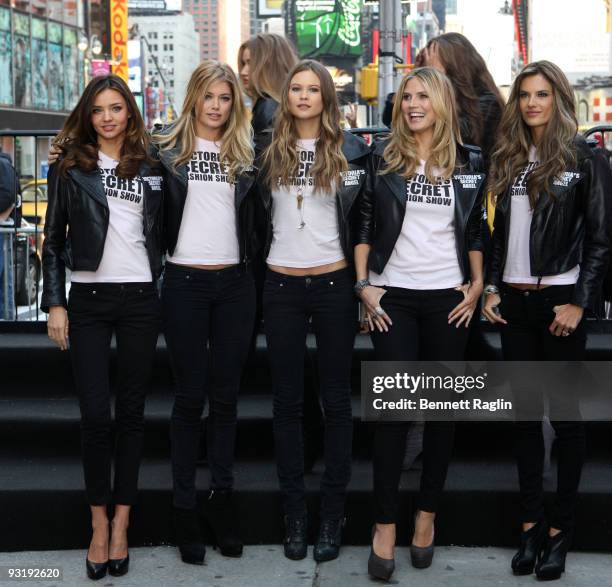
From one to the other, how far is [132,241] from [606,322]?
3234 millimetres

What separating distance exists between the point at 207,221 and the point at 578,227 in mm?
1637

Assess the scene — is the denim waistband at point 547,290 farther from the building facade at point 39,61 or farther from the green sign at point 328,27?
the green sign at point 328,27

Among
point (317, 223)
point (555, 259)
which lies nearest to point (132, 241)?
point (317, 223)

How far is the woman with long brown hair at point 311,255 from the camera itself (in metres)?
4.48

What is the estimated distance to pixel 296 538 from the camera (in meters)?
4.66

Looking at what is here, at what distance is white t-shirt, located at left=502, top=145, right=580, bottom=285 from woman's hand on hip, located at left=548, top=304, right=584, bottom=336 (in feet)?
0.46

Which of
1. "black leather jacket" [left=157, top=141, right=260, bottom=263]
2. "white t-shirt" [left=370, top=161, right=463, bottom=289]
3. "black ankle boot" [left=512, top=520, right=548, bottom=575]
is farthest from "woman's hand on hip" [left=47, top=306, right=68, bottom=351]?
"black ankle boot" [left=512, top=520, right=548, bottom=575]

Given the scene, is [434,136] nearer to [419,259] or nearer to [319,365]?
[419,259]

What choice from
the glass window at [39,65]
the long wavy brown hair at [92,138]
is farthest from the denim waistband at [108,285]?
the glass window at [39,65]

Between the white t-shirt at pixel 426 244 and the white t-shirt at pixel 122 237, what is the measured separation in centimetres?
110

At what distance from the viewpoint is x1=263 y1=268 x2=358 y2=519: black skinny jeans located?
4480 mm

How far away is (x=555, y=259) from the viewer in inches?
170

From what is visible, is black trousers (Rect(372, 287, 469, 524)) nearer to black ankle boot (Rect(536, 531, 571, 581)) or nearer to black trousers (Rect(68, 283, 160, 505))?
black ankle boot (Rect(536, 531, 571, 581))

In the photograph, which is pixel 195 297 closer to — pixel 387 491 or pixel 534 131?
pixel 387 491
